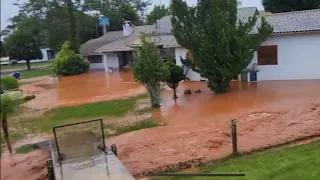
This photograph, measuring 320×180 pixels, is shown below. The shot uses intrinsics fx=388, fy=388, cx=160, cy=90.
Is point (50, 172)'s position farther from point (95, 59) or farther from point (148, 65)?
point (95, 59)

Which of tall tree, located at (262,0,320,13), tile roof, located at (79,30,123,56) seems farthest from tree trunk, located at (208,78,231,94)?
tile roof, located at (79,30,123,56)

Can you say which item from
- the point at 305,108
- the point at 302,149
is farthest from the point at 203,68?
the point at 302,149

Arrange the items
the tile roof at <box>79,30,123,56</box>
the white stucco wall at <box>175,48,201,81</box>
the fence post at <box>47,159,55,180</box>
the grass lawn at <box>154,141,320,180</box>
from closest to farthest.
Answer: the grass lawn at <box>154,141,320,180</box> < the fence post at <box>47,159,55,180</box> < the white stucco wall at <box>175,48,201,81</box> < the tile roof at <box>79,30,123,56</box>

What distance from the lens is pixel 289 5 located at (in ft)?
85.9

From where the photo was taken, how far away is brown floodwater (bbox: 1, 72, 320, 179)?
7199 mm

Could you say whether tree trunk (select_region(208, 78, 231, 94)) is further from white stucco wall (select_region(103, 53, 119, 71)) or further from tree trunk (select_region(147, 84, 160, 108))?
white stucco wall (select_region(103, 53, 119, 71))

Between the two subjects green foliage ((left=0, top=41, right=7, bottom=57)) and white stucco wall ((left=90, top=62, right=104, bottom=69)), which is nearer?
green foliage ((left=0, top=41, right=7, bottom=57))

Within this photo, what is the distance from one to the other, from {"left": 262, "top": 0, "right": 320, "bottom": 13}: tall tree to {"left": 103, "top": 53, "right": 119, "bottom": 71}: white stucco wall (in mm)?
11436

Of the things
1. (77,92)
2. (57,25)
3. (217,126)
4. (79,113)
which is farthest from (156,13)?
(217,126)

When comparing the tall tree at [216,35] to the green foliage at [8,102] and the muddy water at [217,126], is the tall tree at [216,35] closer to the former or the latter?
the muddy water at [217,126]

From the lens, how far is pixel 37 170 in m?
6.87

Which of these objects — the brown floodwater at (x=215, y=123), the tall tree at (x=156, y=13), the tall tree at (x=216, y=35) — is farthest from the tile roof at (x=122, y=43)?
the tall tree at (x=216, y=35)

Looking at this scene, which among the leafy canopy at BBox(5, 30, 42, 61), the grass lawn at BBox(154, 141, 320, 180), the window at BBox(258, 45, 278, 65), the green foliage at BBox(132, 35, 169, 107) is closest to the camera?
the leafy canopy at BBox(5, 30, 42, 61)

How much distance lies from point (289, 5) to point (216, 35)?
48.1 ft
